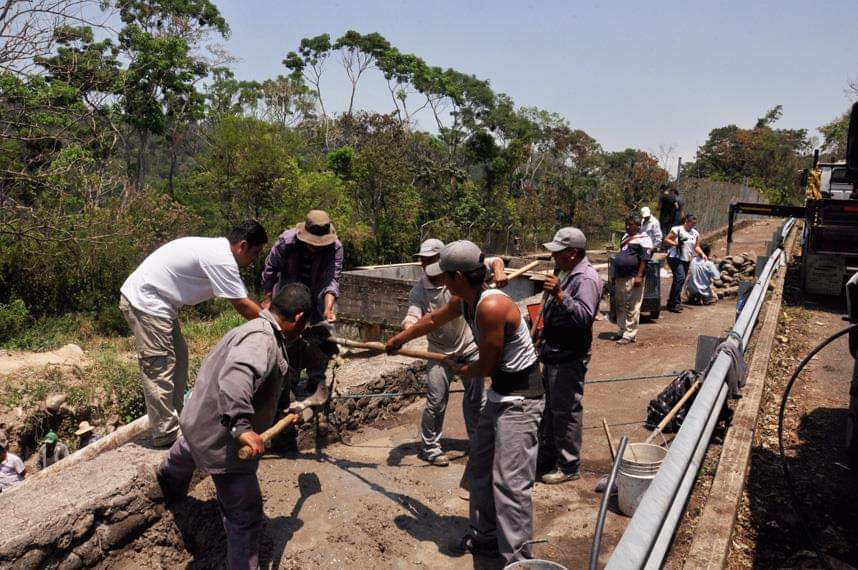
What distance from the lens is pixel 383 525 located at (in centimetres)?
408

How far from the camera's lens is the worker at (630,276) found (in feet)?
26.8

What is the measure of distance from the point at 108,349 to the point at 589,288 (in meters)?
12.2

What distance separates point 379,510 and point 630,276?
209 inches

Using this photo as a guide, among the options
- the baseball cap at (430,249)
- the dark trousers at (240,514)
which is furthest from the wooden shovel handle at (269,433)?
the baseball cap at (430,249)

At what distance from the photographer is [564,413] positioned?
4391mm

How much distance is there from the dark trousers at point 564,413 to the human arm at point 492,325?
3.81ft

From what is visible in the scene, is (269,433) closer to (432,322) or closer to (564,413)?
(432,322)

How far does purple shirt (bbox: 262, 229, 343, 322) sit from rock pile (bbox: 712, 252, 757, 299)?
9.13 metres

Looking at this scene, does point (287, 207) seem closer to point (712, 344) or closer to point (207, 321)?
point (207, 321)

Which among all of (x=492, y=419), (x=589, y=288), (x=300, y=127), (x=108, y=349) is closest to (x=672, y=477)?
(x=492, y=419)

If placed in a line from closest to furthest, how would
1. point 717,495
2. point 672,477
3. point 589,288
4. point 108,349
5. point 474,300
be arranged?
point 672,477 < point 474,300 < point 717,495 < point 589,288 < point 108,349

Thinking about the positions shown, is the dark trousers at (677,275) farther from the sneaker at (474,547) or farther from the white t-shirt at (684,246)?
the sneaker at (474,547)

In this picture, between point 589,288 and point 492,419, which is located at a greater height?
point 589,288

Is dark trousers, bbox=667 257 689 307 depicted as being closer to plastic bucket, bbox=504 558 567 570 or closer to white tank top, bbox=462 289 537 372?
white tank top, bbox=462 289 537 372
